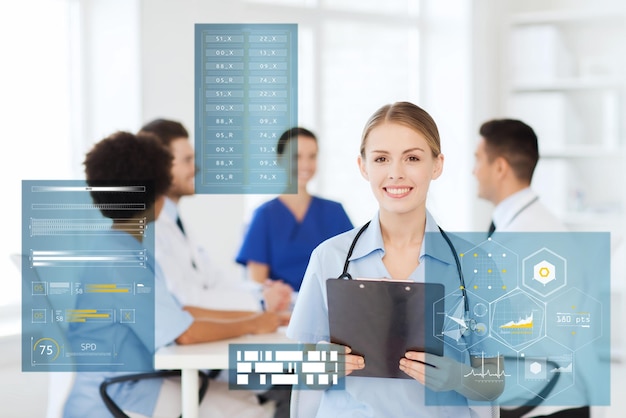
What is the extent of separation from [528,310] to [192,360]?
71 cm

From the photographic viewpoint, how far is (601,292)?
140cm

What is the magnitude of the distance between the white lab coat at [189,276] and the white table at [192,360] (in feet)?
0.61

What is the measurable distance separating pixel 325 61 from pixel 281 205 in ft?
5.06

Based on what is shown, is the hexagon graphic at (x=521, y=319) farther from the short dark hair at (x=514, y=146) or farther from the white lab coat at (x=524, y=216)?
the short dark hair at (x=514, y=146)

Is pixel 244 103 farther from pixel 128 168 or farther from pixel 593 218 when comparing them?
pixel 593 218

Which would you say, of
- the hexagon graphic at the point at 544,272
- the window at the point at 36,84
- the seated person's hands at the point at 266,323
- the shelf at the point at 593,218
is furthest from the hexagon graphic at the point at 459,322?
the shelf at the point at 593,218

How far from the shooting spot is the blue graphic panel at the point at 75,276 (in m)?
1.46

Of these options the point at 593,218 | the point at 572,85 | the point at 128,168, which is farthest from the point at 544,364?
the point at 572,85

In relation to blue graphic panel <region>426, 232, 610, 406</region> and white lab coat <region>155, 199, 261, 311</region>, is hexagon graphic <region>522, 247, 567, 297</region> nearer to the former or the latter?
blue graphic panel <region>426, 232, 610, 406</region>

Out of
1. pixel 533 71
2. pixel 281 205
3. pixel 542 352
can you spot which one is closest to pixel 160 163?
pixel 281 205

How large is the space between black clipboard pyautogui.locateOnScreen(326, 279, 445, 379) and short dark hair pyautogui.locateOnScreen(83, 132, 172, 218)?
50 cm

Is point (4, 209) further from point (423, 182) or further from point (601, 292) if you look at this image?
point (601, 292)

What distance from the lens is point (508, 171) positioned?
1.86 m

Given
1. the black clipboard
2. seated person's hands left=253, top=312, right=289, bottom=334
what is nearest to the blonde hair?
the black clipboard
